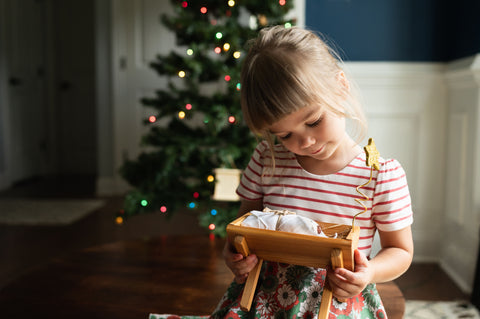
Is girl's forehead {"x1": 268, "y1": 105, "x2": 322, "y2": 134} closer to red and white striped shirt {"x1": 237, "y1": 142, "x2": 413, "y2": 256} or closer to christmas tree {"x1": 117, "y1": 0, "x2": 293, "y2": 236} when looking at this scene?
red and white striped shirt {"x1": 237, "y1": 142, "x2": 413, "y2": 256}

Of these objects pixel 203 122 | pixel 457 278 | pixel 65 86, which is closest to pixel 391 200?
pixel 203 122

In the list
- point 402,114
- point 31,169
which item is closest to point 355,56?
point 402,114

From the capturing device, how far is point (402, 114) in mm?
2707

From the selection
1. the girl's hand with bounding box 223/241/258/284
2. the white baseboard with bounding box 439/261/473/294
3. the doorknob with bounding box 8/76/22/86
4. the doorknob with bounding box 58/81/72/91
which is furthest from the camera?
the doorknob with bounding box 58/81/72/91

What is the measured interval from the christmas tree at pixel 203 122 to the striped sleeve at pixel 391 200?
4.62ft

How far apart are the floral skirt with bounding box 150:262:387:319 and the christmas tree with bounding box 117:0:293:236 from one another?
52.9 inches

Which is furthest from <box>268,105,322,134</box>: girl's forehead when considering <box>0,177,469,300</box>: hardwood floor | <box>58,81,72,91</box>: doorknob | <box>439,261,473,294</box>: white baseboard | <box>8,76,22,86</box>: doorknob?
<box>58,81,72,91</box>: doorknob

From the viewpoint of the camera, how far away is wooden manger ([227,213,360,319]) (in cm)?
72

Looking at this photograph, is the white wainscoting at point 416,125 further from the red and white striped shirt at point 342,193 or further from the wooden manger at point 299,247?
the wooden manger at point 299,247

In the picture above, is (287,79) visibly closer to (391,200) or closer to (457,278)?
(391,200)

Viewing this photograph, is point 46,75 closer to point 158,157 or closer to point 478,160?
point 158,157

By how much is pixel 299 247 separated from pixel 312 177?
0.22 metres

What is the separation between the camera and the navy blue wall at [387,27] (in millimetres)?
2648

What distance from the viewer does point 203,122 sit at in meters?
2.38
